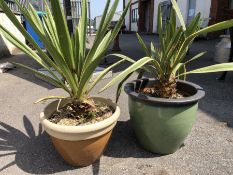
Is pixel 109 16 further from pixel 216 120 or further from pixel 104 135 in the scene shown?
pixel 216 120

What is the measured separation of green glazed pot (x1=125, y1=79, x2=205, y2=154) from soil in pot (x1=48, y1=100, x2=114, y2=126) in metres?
0.25

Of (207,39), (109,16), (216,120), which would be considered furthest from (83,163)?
(207,39)

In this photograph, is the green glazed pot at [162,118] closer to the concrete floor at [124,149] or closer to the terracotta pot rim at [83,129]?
the concrete floor at [124,149]

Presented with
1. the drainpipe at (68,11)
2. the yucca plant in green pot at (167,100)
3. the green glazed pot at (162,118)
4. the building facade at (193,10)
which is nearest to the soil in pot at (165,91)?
the yucca plant in green pot at (167,100)

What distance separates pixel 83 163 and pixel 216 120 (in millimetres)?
1577

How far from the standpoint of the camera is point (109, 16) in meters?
1.73

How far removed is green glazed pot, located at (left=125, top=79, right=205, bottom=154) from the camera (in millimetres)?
1774

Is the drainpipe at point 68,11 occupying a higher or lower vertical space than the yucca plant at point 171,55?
higher

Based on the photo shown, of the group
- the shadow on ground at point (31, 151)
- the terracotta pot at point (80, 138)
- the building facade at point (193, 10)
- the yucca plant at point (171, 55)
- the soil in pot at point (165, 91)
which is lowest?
the shadow on ground at point (31, 151)

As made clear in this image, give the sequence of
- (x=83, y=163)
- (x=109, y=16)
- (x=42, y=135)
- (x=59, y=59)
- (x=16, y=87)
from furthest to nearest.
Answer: (x=16, y=87)
(x=42, y=135)
(x=83, y=163)
(x=109, y=16)
(x=59, y=59)

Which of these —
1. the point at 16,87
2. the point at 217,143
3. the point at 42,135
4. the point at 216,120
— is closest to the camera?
the point at 217,143

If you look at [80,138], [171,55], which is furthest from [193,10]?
[80,138]

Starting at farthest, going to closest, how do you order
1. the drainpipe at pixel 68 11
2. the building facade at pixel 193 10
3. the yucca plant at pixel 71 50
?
the building facade at pixel 193 10, the drainpipe at pixel 68 11, the yucca plant at pixel 71 50

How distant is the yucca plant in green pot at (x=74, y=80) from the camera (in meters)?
1.59
